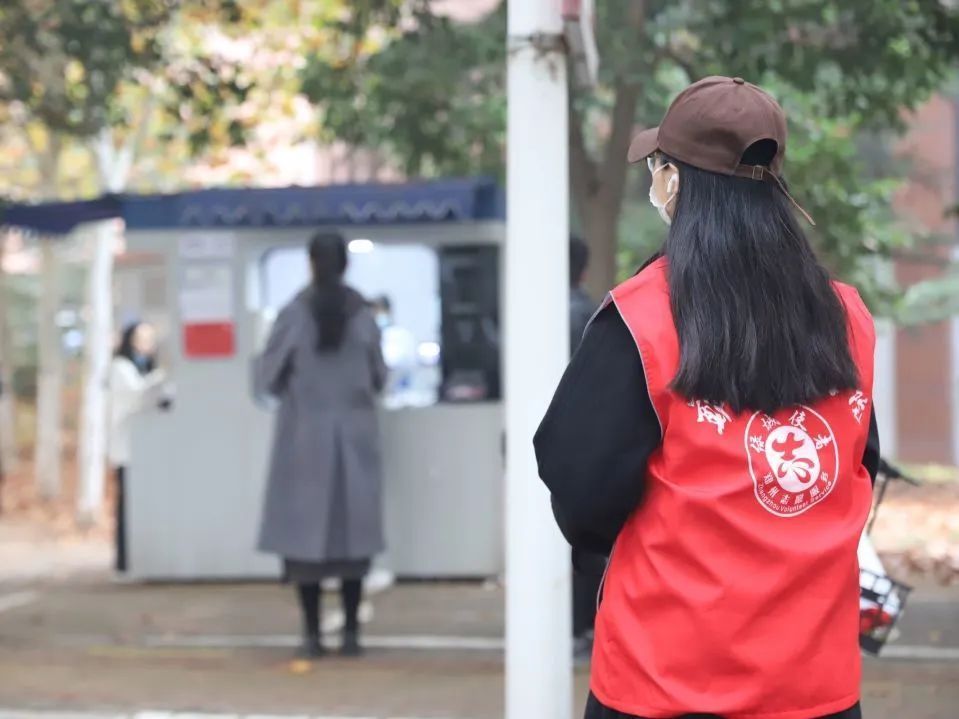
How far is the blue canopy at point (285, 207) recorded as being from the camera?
8336mm

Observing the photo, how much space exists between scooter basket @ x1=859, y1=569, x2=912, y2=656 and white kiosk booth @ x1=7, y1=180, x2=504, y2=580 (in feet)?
16.2

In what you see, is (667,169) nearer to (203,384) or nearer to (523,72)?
(523,72)

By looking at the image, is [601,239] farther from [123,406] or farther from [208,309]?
[123,406]

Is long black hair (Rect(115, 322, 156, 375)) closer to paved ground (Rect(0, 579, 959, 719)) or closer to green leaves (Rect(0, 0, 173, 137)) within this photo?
green leaves (Rect(0, 0, 173, 137))

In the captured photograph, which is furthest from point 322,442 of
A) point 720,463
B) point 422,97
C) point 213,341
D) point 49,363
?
point 49,363

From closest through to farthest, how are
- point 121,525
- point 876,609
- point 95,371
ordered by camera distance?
point 876,609, point 121,525, point 95,371

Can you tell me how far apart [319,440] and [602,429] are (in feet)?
15.1

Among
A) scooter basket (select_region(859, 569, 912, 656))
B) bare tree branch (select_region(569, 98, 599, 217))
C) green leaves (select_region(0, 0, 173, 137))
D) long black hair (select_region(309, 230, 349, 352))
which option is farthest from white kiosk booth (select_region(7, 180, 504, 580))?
scooter basket (select_region(859, 569, 912, 656))

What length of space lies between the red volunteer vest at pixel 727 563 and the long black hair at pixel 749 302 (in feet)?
0.10

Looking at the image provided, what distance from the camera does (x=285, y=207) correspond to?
862 cm

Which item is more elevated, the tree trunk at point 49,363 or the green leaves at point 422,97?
the green leaves at point 422,97

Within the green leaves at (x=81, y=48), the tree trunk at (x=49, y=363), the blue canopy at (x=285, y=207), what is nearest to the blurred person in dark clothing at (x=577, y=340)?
the blue canopy at (x=285, y=207)

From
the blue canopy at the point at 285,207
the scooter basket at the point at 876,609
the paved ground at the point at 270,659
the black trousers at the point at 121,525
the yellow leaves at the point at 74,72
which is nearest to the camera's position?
the scooter basket at the point at 876,609

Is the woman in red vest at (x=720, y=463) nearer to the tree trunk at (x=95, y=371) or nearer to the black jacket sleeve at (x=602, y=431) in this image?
the black jacket sleeve at (x=602, y=431)
